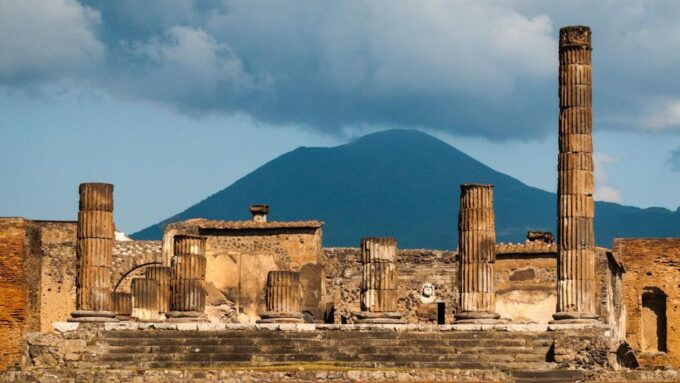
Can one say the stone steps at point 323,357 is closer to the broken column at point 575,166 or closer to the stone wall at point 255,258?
the broken column at point 575,166

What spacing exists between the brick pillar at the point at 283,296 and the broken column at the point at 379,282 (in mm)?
1482

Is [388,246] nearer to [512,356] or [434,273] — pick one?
[512,356]

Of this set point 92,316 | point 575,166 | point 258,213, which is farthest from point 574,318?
point 258,213

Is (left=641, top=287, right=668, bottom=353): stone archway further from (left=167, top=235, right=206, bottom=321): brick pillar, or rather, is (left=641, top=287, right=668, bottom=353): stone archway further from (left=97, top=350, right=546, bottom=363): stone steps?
(left=97, top=350, right=546, bottom=363): stone steps

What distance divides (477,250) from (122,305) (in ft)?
28.3

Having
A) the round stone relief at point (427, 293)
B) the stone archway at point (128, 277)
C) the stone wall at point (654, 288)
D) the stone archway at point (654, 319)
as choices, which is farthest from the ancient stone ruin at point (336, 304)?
the stone archway at point (654, 319)

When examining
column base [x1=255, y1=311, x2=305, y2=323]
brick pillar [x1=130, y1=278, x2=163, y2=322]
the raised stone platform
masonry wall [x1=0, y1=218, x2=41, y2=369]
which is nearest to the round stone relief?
brick pillar [x1=130, y1=278, x2=163, y2=322]

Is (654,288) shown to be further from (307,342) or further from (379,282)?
(307,342)

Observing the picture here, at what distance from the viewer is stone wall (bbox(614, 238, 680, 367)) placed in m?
63.2

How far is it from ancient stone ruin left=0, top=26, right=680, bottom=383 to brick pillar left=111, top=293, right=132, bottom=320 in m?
0.06

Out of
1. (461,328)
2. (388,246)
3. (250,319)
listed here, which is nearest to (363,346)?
(461,328)

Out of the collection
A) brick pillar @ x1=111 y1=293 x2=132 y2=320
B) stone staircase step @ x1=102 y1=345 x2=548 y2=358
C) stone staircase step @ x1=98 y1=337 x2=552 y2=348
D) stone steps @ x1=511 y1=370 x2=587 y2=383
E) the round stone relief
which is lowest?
stone steps @ x1=511 y1=370 x2=587 y2=383

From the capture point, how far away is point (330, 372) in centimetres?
4019

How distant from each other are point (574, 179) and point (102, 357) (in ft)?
35.2
